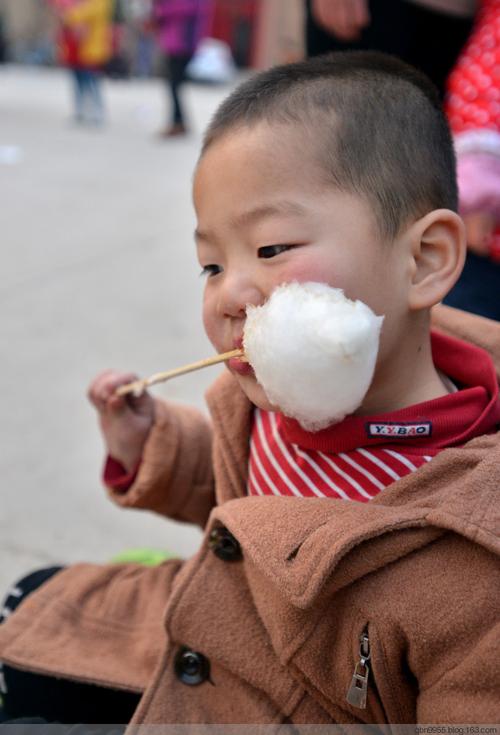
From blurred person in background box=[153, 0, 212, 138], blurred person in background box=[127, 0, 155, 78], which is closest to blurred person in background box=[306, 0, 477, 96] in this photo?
blurred person in background box=[153, 0, 212, 138]

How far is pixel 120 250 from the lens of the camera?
13.6 ft

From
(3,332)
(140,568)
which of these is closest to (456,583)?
(140,568)

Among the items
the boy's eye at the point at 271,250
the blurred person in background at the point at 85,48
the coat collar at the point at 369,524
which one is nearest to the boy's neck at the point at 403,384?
the coat collar at the point at 369,524

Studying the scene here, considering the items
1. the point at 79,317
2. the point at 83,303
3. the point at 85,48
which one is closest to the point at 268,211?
the point at 79,317

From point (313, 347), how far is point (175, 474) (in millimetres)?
613

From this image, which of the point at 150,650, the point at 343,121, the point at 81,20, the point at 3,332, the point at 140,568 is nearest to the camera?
the point at 343,121

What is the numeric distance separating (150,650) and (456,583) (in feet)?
1.84

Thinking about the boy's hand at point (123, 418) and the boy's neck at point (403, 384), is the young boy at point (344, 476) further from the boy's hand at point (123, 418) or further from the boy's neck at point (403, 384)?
the boy's hand at point (123, 418)

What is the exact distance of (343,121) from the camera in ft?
3.59

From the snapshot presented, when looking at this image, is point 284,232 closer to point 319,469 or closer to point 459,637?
point 319,469

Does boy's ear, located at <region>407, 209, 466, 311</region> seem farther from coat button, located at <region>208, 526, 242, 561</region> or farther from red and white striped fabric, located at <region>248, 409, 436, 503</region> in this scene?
coat button, located at <region>208, 526, 242, 561</region>

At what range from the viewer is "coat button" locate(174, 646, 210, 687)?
3.88 ft

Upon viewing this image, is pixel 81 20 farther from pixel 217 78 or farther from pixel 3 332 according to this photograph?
pixel 3 332

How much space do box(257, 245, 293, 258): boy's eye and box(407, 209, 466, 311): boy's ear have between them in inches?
7.1
